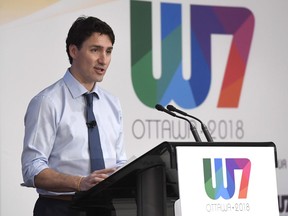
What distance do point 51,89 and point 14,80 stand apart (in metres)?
1.21

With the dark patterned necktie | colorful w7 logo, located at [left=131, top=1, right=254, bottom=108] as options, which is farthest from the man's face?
colorful w7 logo, located at [left=131, top=1, right=254, bottom=108]

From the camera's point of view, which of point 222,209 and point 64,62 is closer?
point 222,209

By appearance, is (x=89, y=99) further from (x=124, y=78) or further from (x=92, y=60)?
(x=124, y=78)

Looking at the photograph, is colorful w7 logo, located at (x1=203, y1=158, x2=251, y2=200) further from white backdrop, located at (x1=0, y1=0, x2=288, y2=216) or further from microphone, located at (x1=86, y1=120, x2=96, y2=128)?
white backdrop, located at (x1=0, y1=0, x2=288, y2=216)

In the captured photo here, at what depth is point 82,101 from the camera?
3.54 m

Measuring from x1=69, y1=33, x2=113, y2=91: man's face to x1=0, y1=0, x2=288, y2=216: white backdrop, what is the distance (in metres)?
1.11

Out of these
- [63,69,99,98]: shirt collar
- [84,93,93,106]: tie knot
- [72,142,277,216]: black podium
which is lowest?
[72,142,277,216]: black podium

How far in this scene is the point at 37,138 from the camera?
131 inches

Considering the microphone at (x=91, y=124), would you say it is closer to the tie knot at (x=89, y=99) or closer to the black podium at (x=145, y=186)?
the tie knot at (x=89, y=99)

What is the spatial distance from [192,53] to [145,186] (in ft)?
8.55

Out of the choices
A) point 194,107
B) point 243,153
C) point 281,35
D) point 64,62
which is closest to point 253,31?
point 281,35

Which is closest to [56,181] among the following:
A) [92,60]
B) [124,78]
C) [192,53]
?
[92,60]

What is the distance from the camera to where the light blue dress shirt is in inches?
130

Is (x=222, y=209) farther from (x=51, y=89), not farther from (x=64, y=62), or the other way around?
(x=64, y=62)
